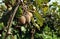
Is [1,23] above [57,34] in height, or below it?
above

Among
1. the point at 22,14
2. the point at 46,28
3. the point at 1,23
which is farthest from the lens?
the point at 46,28

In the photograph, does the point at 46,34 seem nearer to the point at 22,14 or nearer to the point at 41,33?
the point at 41,33

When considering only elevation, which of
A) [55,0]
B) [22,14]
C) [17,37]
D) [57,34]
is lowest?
[57,34]

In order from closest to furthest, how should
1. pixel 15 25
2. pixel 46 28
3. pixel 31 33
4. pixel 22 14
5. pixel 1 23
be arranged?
pixel 22 14, pixel 1 23, pixel 15 25, pixel 31 33, pixel 46 28

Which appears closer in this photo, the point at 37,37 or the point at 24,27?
the point at 24,27

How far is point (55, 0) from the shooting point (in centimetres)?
280

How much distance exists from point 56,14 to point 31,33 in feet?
1.50

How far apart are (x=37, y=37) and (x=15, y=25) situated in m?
0.38

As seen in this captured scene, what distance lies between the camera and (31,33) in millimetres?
2566

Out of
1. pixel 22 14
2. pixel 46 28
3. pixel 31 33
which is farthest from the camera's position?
pixel 46 28

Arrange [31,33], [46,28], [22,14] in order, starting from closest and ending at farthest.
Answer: [22,14] < [31,33] < [46,28]

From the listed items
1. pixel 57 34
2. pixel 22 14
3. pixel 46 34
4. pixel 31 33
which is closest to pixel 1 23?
pixel 22 14

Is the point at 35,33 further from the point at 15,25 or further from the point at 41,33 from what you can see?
the point at 15,25

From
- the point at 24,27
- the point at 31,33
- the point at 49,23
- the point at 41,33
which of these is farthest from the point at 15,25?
the point at 49,23
